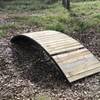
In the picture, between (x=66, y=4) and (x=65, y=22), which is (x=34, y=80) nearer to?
(x=65, y=22)

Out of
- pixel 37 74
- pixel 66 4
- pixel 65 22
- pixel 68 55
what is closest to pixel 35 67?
pixel 37 74

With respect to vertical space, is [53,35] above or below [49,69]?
above

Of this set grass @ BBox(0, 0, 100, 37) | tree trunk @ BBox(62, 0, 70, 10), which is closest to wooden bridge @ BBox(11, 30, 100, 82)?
grass @ BBox(0, 0, 100, 37)

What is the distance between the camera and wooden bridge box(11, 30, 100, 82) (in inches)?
204

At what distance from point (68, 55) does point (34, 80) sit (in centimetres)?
97

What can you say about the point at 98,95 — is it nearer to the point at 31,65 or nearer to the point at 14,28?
the point at 31,65

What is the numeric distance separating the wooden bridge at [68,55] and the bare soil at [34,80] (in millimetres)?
157

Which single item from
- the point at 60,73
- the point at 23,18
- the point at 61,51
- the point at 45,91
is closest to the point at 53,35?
the point at 61,51

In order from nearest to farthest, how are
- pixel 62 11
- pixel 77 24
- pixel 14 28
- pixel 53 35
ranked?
pixel 53 35 → pixel 14 28 → pixel 77 24 → pixel 62 11

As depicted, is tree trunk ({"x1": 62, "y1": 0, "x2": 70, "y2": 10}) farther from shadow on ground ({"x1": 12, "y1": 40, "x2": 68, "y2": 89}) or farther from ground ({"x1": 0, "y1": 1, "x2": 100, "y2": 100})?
shadow on ground ({"x1": 12, "y1": 40, "x2": 68, "y2": 89})

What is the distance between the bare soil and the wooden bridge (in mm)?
157

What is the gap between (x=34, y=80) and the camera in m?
5.05

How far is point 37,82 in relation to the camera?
196 inches

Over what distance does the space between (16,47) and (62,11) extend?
5.09m
